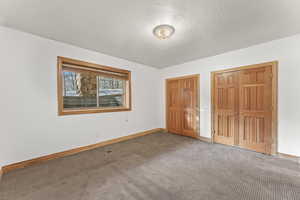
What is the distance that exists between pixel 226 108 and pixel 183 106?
120cm

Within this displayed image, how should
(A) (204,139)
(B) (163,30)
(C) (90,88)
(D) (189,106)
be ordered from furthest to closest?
(D) (189,106) → (A) (204,139) → (C) (90,88) → (B) (163,30)

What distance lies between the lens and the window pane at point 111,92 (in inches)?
128

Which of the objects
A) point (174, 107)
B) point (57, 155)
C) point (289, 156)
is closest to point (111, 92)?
point (57, 155)

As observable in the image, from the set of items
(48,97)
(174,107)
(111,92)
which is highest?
(111,92)

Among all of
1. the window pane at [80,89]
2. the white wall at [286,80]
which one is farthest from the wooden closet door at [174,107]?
the window pane at [80,89]

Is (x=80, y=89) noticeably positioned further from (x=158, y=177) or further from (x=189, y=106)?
(x=189, y=106)

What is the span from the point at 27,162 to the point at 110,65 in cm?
250

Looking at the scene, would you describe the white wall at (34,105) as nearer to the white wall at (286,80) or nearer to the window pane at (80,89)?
the window pane at (80,89)

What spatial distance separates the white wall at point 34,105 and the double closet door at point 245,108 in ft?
9.82

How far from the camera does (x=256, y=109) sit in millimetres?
2686

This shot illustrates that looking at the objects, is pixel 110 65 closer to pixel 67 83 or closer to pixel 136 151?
pixel 67 83

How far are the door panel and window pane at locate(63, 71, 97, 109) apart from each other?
2.42 meters

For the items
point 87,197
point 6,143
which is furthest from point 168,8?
point 6,143

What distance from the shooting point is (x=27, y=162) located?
2.12 metres
